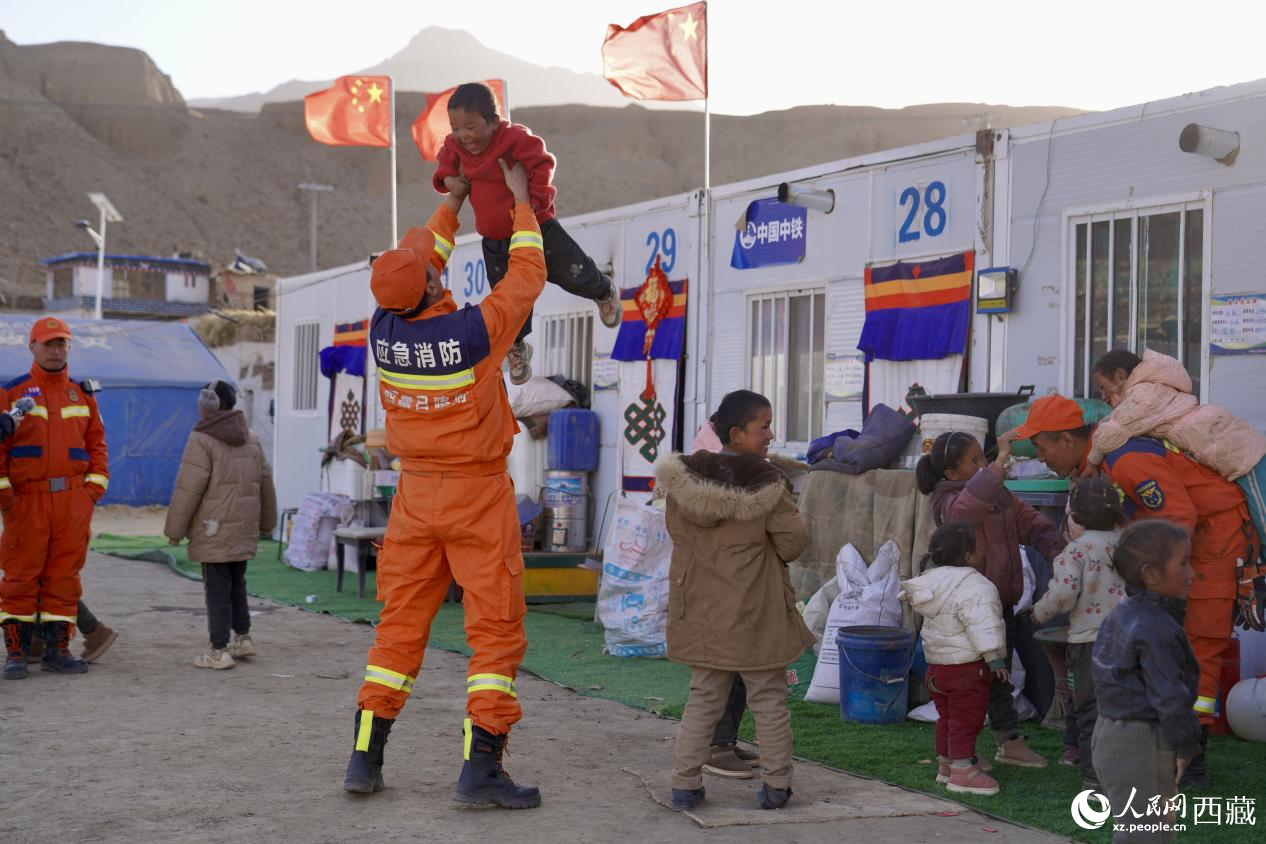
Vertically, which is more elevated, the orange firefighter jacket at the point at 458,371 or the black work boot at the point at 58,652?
the orange firefighter jacket at the point at 458,371

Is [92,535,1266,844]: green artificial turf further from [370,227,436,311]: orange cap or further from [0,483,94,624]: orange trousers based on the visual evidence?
[370,227,436,311]: orange cap

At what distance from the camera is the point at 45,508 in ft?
27.2

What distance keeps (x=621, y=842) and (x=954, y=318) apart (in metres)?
5.10

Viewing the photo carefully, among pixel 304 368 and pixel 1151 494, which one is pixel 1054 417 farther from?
pixel 304 368

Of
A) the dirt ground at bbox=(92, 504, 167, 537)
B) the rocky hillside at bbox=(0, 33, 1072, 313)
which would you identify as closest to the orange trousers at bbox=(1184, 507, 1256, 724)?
the dirt ground at bbox=(92, 504, 167, 537)

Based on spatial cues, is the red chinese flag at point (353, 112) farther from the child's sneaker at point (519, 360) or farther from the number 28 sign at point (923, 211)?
the child's sneaker at point (519, 360)

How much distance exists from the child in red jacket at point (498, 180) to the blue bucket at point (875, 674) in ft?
7.26

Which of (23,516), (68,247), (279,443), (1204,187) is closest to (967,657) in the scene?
(1204,187)

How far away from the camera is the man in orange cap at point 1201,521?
5.77m

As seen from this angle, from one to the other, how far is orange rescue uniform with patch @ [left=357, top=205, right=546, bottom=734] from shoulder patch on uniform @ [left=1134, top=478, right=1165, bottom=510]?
2663 millimetres

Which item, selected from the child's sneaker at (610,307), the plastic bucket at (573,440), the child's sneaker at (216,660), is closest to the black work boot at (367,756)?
the child's sneaker at (610,307)

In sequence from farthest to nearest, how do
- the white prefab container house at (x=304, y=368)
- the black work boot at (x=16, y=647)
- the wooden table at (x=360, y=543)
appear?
1. the white prefab container house at (x=304, y=368)
2. the wooden table at (x=360, y=543)
3. the black work boot at (x=16, y=647)

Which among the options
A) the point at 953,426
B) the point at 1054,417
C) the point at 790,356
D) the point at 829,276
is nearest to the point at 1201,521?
the point at 1054,417

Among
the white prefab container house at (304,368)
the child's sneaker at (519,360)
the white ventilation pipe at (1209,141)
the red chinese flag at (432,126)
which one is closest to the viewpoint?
the child's sneaker at (519,360)
